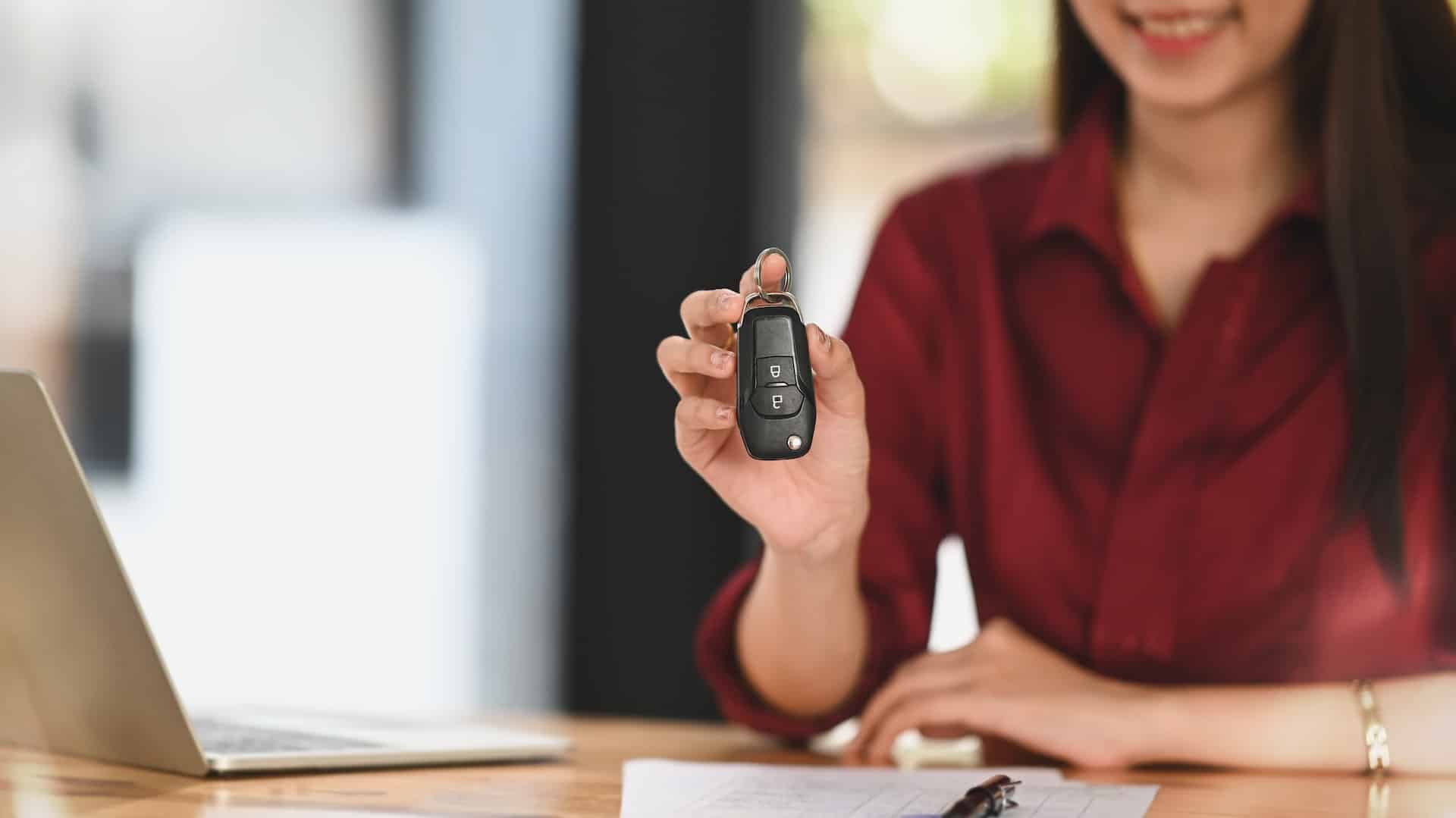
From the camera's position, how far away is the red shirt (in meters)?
1.26

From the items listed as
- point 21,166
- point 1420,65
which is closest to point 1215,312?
point 1420,65

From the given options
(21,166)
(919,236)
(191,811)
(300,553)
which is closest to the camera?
(191,811)

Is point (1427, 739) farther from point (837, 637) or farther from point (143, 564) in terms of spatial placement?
point (143, 564)

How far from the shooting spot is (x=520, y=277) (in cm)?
265

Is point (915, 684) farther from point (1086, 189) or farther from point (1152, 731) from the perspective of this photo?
point (1086, 189)

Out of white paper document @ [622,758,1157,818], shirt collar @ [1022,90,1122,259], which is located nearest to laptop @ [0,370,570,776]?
white paper document @ [622,758,1157,818]

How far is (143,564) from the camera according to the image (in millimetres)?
2023

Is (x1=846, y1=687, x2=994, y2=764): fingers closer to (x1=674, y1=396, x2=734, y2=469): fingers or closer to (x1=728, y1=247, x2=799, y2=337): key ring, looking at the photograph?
(x1=674, y1=396, x2=734, y2=469): fingers

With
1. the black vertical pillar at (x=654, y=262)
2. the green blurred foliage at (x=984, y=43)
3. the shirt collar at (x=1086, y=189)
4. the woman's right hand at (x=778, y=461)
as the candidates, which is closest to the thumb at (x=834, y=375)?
the woman's right hand at (x=778, y=461)

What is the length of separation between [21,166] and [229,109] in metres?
0.42

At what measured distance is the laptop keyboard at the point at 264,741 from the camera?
912mm

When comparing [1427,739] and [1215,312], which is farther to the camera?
[1215,312]

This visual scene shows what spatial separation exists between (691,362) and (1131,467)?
22.4 inches

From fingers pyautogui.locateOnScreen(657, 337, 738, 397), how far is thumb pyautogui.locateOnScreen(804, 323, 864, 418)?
2.0 inches
